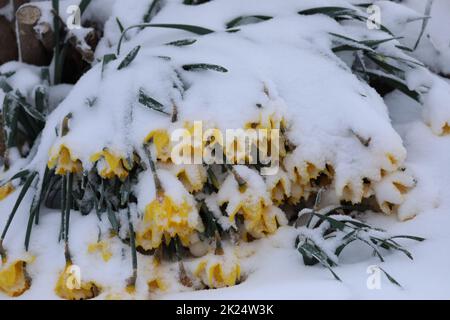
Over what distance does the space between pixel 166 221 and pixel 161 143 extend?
231mm

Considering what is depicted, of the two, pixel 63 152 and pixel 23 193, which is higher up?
pixel 63 152

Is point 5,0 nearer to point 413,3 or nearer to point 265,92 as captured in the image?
point 265,92

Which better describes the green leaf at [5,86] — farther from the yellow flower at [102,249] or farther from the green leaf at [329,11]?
the green leaf at [329,11]

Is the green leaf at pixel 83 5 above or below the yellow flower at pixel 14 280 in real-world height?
above

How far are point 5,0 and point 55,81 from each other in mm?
399

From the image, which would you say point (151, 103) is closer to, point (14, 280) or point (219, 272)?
point (219, 272)

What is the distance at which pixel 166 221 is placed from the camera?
1692mm

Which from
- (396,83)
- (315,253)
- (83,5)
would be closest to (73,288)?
(315,253)

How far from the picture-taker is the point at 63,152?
1854 millimetres

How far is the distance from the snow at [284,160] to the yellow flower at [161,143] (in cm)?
3

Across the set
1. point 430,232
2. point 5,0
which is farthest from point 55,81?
point 430,232

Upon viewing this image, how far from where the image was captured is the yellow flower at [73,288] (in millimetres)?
1729

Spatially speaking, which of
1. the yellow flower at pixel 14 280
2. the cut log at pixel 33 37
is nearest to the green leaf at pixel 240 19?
the cut log at pixel 33 37

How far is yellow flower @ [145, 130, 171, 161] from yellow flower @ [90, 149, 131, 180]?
4.0 inches
